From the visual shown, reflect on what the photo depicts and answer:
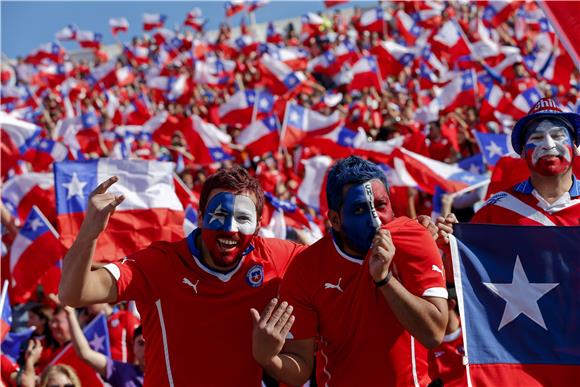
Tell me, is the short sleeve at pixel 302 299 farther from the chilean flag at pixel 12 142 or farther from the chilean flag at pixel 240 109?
the chilean flag at pixel 240 109

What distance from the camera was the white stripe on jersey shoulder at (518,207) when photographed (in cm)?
416

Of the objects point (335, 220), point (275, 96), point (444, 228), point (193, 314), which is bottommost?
point (193, 314)

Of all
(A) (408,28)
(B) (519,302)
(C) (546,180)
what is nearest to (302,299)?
(B) (519,302)

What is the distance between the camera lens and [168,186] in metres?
7.56

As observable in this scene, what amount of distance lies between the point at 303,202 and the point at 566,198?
20.9 feet

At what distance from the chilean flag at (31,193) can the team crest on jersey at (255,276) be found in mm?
6585

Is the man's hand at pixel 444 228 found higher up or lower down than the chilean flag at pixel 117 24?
lower down

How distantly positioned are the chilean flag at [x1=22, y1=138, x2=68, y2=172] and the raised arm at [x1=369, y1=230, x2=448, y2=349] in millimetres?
10525

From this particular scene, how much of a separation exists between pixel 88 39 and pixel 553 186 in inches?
1242

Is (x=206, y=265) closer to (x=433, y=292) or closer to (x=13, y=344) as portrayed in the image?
(x=433, y=292)

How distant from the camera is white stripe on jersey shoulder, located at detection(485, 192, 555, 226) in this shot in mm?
4160

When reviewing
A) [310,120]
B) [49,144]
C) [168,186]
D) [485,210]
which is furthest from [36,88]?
[485,210]

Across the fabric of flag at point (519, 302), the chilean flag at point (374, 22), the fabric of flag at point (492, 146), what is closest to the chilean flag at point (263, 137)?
the fabric of flag at point (492, 146)

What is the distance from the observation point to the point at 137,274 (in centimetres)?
376
